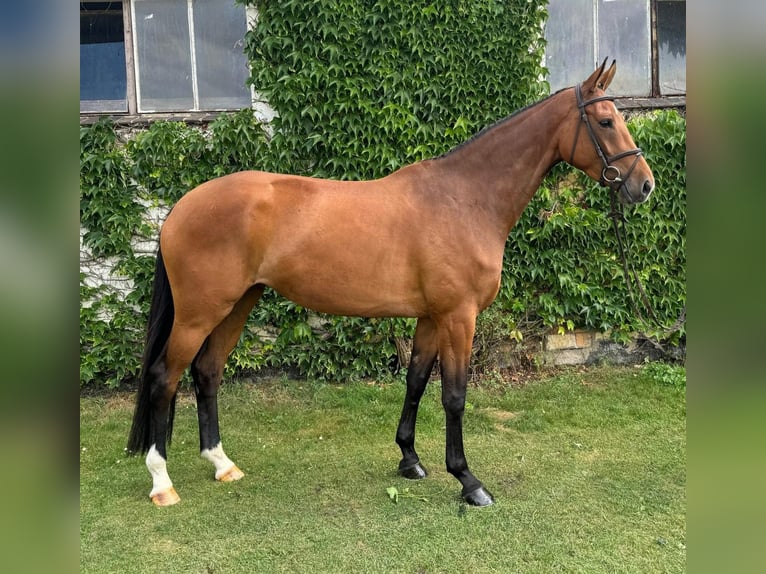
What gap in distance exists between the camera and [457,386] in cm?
295

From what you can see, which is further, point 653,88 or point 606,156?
point 653,88

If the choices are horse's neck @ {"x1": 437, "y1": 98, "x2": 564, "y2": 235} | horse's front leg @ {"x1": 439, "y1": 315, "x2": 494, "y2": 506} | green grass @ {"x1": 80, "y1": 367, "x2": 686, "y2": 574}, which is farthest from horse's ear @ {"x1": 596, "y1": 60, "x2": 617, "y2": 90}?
green grass @ {"x1": 80, "y1": 367, "x2": 686, "y2": 574}

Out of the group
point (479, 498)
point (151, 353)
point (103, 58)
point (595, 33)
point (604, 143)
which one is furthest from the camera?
point (595, 33)

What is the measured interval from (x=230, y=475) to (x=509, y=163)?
2.58 metres

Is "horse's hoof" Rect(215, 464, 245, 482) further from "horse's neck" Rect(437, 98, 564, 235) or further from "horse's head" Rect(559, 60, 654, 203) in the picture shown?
"horse's head" Rect(559, 60, 654, 203)

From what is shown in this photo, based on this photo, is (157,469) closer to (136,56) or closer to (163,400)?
(163,400)

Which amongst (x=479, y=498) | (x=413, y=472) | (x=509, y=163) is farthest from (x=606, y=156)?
(x=413, y=472)

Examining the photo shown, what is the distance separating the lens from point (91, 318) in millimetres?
4820

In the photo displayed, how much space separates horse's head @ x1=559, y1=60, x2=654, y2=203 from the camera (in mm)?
2727
